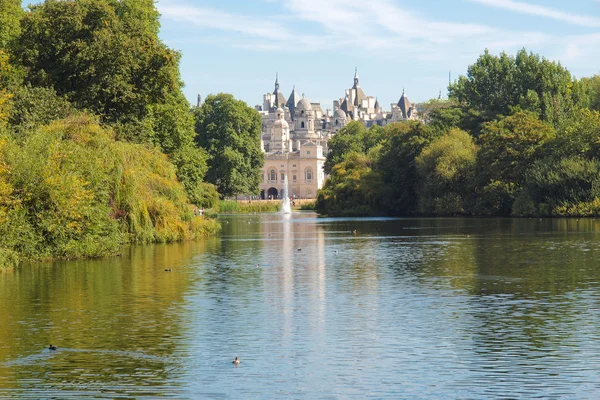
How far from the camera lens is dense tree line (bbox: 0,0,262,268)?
29.2 metres

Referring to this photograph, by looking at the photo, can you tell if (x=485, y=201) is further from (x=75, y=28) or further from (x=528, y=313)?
(x=528, y=313)

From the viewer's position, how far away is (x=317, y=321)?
64.6 ft

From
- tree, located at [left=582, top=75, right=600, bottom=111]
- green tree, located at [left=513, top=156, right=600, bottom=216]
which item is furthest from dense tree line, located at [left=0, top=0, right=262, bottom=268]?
tree, located at [left=582, top=75, right=600, bottom=111]

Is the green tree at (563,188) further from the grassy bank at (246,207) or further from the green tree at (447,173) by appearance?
the grassy bank at (246,207)

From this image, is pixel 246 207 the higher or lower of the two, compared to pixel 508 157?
lower

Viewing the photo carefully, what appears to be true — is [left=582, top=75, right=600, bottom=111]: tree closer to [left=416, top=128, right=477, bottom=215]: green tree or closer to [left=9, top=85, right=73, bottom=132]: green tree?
[left=416, top=128, right=477, bottom=215]: green tree

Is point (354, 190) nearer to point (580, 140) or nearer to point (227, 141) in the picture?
point (580, 140)

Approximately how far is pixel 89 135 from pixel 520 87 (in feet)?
184

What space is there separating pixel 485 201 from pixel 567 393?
6019 centimetres

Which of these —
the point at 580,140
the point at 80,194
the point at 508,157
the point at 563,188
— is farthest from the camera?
the point at 508,157

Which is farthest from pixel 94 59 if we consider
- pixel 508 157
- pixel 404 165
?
pixel 404 165

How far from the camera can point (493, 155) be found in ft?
235

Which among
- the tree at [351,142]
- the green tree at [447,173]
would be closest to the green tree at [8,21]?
the green tree at [447,173]

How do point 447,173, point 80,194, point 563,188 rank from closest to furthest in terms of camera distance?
1. point 80,194
2. point 563,188
3. point 447,173
